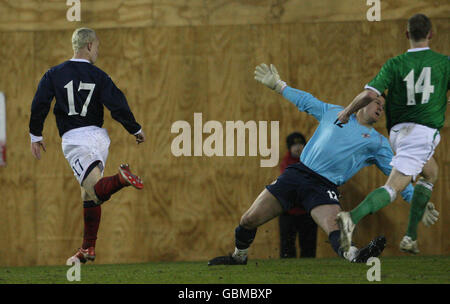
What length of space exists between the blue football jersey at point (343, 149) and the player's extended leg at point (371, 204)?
38 centimetres

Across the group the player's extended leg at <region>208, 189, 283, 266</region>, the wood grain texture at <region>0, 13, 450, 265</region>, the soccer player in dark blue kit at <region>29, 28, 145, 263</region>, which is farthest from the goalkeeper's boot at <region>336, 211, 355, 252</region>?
the wood grain texture at <region>0, 13, 450, 265</region>

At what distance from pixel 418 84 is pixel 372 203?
1.01 metres

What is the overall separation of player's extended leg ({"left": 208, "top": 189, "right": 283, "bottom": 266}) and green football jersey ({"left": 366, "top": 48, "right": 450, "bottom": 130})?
1.26 meters

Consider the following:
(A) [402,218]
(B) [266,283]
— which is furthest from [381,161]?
(A) [402,218]

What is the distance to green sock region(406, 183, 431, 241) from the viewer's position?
20.0 ft

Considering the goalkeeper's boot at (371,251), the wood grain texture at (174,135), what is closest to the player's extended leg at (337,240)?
the goalkeeper's boot at (371,251)

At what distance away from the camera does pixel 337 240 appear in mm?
5703

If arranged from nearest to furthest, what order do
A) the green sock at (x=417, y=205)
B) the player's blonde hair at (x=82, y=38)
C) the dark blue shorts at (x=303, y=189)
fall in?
1. the dark blue shorts at (x=303, y=189)
2. the green sock at (x=417, y=205)
3. the player's blonde hair at (x=82, y=38)

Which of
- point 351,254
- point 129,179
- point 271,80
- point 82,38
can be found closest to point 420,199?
point 351,254

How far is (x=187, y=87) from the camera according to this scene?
829 cm

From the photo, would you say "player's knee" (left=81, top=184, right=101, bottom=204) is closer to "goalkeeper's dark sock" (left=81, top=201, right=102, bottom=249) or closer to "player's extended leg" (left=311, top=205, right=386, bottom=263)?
"goalkeeper's dark sock" (left=81, top=201, right=102, bottom=249)

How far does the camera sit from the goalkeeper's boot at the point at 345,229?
17.3 ft

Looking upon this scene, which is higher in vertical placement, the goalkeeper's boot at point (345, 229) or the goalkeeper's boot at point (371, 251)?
the goalkeeper's boot at point (345, 229)

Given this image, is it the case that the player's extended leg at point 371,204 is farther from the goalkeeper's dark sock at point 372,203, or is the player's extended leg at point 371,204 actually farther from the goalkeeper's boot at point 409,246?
the goalkeeper's boot at point 409,246
